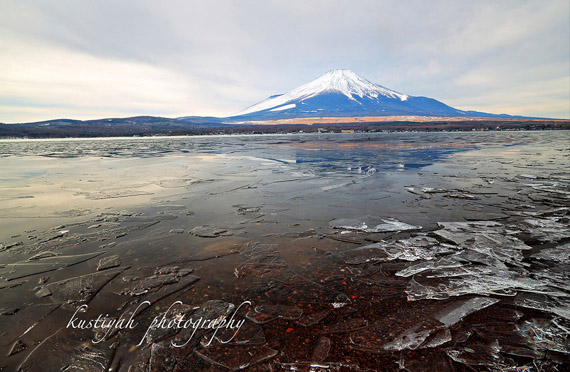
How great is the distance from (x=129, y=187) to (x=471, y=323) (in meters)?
12.8

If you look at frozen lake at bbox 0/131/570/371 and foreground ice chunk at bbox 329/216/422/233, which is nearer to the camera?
frozen lake at bbox 0/131/570/371

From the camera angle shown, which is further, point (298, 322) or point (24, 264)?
point (24, 264)

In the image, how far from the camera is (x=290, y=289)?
4.05 m

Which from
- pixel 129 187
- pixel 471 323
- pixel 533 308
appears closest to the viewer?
pixel 471 323

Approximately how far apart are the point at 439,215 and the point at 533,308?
160 inches

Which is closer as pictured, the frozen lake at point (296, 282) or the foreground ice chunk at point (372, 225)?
the frozen lake at point (296, 282)

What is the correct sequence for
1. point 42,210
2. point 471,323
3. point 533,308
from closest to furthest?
point 471,323
point 533,308
point 42,210

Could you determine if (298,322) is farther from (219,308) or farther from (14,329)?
(14,329)

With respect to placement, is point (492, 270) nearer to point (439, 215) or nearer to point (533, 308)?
point (533, 308)

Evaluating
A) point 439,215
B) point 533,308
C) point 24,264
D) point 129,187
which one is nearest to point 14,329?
point 24,264

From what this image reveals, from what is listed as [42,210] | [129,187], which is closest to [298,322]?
[42,210]

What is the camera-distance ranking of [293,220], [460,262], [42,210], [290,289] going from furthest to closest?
[42,210], [293,220], [460,262], [290,289]

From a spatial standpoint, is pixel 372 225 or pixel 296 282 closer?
pixel 296 282

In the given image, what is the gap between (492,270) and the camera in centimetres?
448
